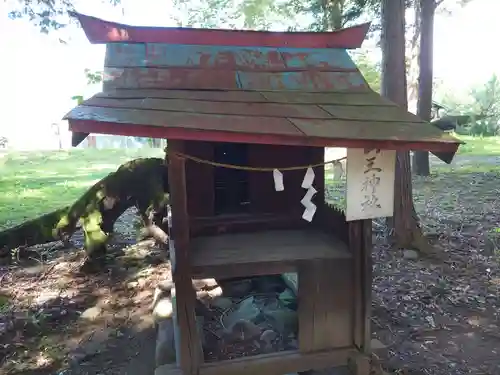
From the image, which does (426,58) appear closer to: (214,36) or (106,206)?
(214,36)

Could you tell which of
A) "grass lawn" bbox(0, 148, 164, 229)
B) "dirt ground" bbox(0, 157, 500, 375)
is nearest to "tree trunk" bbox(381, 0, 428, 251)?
"dirt ground" bbox(0, 157, 500, 375)

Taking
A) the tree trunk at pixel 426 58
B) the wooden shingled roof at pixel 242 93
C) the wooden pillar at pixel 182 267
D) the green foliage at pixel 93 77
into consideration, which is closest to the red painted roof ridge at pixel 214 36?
the wooden shingled roof at pixel 242 93

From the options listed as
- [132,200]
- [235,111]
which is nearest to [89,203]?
[132,200]

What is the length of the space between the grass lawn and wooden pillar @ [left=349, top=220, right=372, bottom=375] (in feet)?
31.9

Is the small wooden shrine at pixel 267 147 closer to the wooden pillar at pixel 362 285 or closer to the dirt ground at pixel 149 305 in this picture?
the wooden pillar at pixel 362 285

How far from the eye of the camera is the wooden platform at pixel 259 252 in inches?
153

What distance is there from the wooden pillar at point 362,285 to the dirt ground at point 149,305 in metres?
0.33

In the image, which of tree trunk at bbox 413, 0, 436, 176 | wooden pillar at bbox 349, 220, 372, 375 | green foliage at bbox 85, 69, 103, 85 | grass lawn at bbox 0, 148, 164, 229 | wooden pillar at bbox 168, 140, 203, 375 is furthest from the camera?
green foliage at bbox 85, 69, 103, 85

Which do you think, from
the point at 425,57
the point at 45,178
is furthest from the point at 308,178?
the point at 45,178

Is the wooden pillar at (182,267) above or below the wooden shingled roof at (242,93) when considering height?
below

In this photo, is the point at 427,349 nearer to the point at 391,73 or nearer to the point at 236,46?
the point at 236,46

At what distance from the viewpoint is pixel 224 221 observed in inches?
198

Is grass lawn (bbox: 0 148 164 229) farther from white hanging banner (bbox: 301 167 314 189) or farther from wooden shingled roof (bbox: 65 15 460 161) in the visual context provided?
white hanging banner (bbox: 301 167 314 189)

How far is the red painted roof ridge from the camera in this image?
4.34 m
